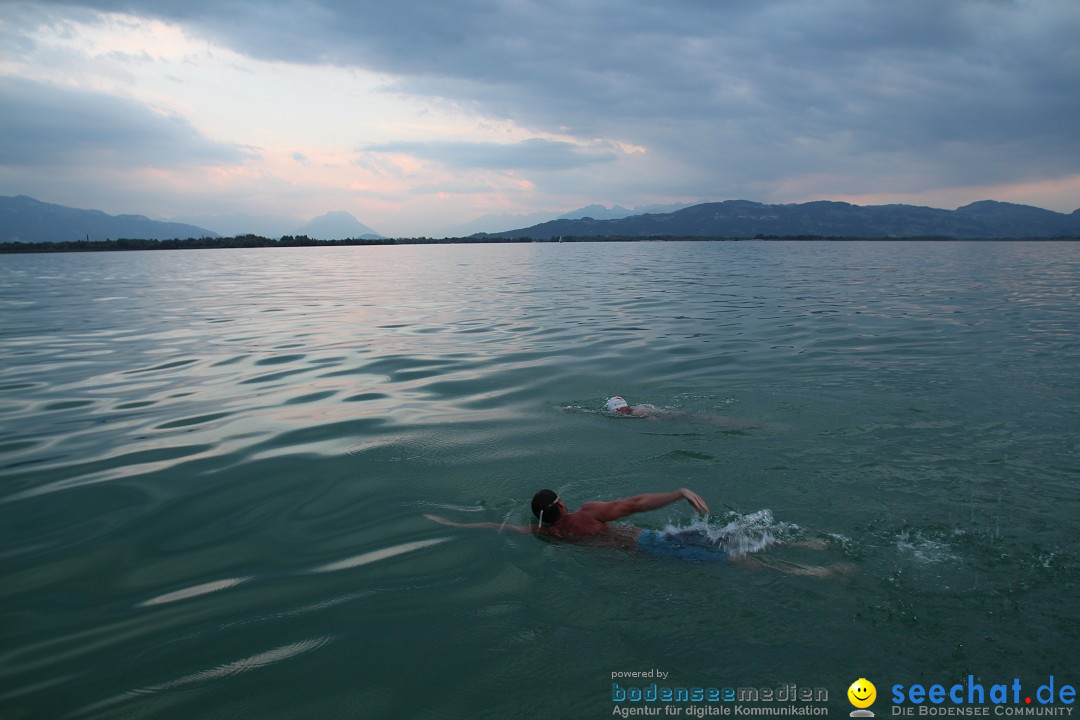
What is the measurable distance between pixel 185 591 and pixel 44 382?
1179 centimetres

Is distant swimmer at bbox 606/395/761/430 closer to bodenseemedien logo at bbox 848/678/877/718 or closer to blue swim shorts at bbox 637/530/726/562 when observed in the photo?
blue swim shorts at bbox 637/530/726/562

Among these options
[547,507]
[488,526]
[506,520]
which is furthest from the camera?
[506,520]

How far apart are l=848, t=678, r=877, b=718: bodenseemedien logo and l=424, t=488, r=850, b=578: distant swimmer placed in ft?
4.96

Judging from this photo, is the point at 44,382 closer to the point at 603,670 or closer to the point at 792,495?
the point at 603,670

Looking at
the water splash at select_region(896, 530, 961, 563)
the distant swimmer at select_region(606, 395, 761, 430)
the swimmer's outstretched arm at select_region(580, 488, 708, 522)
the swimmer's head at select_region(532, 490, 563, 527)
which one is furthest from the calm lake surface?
the swimmer's outstretched arm at select_region(580, 488, 708, 522)

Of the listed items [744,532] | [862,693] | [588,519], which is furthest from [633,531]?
[862,693]

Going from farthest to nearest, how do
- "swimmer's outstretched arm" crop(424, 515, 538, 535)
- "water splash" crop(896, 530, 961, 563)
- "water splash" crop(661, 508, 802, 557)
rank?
1. "swimmer's outstretched arm" crop(424, 515, 538, 535)
2. "water splash" crop(661, 508, 802, 557)
3. "water splash" crop(896, 530, 961, 563)

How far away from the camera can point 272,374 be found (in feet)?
48.6

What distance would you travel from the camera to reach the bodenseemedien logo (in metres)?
4.39

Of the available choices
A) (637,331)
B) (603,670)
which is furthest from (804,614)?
(637,331)

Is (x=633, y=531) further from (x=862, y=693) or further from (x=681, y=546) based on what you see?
(x=862, y=693)

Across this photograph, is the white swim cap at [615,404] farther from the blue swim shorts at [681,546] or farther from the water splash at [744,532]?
the blue swim shorts at [681,546]

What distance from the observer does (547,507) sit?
7.04 meters

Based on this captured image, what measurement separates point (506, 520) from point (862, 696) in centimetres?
437
